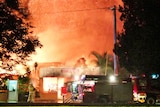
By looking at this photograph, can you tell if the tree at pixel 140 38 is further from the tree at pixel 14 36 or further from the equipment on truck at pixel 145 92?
the tree at pixel 14 36

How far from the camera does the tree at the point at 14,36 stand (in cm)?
1958

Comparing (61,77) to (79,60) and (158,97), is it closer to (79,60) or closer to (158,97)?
(79,60)

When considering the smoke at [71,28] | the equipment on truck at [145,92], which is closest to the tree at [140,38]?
the equipment on truck at [145,92]

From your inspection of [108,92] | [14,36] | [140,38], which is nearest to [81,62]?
[140,38]

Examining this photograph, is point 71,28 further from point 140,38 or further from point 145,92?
point 145,92

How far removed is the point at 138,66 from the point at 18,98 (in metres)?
10.7

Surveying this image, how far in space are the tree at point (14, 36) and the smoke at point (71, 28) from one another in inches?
987

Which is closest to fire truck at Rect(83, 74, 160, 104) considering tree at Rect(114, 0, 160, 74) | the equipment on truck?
the equipment on truck

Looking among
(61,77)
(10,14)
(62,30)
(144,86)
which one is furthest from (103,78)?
(62,30)

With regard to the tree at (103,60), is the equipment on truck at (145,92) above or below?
below

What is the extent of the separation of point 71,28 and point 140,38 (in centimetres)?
1884

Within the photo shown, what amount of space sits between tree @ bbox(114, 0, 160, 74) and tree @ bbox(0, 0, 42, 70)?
10230 mm

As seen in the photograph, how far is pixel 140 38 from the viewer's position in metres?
31.1

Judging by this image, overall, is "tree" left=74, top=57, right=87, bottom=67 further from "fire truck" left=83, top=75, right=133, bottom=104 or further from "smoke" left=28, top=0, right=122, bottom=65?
"fire truck" left=83, top=75, right=133, bottom=104
